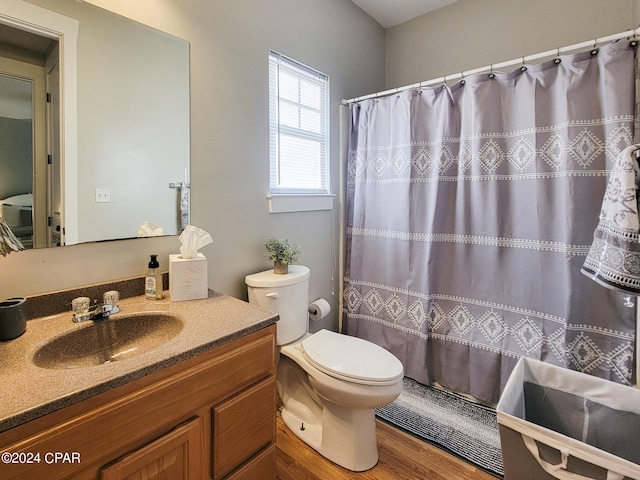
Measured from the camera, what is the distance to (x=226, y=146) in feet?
5.26

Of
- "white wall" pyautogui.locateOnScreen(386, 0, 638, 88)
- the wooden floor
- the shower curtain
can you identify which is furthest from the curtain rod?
the wooden floor

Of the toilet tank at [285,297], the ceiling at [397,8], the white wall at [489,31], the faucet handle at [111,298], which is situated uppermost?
the ceiling at [397,8]

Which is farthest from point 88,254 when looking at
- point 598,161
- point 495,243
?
point 598,161

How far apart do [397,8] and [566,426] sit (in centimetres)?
273

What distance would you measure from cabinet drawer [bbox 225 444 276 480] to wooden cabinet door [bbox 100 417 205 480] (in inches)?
6.0

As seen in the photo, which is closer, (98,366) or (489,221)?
(98,366)

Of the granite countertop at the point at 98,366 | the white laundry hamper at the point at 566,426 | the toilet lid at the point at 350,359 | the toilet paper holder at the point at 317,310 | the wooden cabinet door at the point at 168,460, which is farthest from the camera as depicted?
the toilet paper holder at the point at 317,310

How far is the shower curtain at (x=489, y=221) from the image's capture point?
1.52 metres

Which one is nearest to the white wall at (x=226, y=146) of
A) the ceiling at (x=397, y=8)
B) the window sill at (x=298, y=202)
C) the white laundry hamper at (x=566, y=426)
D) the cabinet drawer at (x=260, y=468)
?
the window sill at (x=298, y=202)

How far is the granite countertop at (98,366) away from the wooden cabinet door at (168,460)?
0.20 m

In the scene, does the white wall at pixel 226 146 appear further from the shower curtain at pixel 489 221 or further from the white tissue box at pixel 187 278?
the shower curtain at pixel 489 221

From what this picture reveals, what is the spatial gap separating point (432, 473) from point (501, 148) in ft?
5.42

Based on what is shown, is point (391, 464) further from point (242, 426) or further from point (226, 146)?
point (226, 146)

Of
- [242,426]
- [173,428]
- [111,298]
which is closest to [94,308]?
[111,298]
